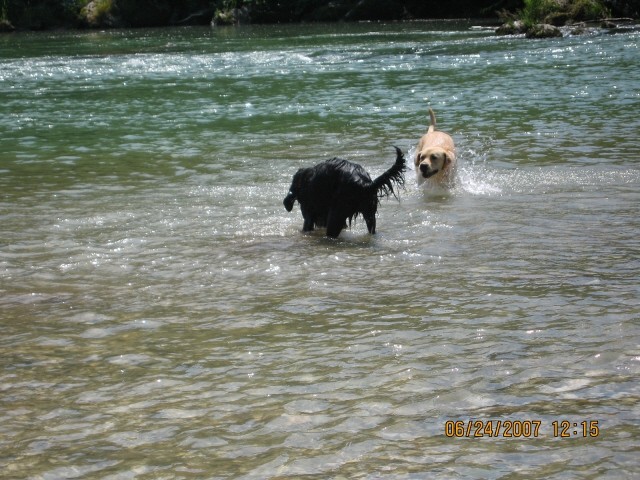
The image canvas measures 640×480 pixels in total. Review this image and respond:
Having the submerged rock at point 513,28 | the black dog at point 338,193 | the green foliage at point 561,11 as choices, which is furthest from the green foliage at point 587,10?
the black dog at point 338,193

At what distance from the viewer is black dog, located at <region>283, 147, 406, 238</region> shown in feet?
24.9

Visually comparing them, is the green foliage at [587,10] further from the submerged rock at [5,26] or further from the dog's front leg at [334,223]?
the submerged rock at [5,26]

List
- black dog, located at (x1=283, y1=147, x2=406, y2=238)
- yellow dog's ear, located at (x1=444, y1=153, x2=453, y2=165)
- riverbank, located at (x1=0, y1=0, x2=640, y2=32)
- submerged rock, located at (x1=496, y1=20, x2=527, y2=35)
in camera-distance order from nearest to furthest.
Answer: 1. black dog, located at (x1=283, y1=147, x2=406, y2=238)
2. yellow dog's ear, located at (x1=444, y1=153, x2=453, y2=165)
3. submerged rock, located at (x1=496, y1=20, x2=527, y2=35)
4. riverbank, located at (x1=0, y1=0, x2=640, y2=32)

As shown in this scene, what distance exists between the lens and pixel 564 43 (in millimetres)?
26875

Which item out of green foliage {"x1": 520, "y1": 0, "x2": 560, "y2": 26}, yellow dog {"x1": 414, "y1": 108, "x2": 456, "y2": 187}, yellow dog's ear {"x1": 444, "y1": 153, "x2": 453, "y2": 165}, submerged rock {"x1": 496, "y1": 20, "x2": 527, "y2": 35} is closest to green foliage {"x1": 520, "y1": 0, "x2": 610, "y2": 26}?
green foliage {"x1": 520, "y1": 0, "x2": 560, "y2": 26}

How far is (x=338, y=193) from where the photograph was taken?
7.75 m

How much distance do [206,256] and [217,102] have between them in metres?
11.1

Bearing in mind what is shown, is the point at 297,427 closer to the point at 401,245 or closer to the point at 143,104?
the point at 401,245

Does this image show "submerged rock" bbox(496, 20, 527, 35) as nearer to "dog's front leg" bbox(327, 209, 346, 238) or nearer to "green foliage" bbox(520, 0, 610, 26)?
"green foliage" bbox(520, 0, 610, 26)
